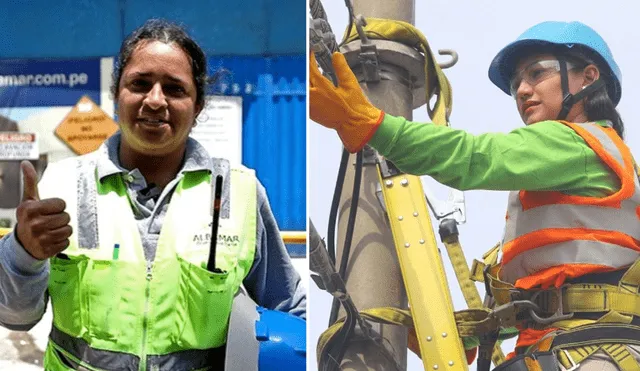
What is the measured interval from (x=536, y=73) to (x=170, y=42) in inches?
35.9

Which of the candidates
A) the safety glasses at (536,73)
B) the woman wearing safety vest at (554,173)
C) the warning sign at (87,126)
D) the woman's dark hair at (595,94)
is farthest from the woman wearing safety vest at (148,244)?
the woman's dark hair at (595,94)

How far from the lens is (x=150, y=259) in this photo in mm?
1822

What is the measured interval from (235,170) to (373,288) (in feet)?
1.57

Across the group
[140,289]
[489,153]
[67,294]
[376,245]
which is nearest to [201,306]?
[140,289]

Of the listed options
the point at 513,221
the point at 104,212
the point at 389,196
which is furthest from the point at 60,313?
the point at 513,221

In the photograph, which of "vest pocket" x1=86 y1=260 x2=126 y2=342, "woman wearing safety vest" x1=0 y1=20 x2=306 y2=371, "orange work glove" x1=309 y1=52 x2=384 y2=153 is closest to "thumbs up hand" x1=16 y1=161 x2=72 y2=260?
"woman wearing safety vest" x1=0 y1=20 x2=306 y2=371

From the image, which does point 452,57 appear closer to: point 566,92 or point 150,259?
point 566,92

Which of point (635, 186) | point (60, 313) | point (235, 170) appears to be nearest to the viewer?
point (60, 313)

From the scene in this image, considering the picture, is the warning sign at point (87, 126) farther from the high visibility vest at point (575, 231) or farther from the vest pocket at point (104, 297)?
the high visibility vest at point (575, 231)

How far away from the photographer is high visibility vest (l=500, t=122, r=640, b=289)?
210 cm

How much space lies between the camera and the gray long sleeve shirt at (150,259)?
1743 millimetres

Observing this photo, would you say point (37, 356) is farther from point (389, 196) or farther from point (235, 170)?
point (389, 196)

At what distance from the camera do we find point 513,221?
217cm

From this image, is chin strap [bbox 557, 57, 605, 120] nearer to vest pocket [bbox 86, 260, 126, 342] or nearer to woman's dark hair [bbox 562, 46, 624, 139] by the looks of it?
woman's dark hair [bbox 562, 46, 624, 139]
